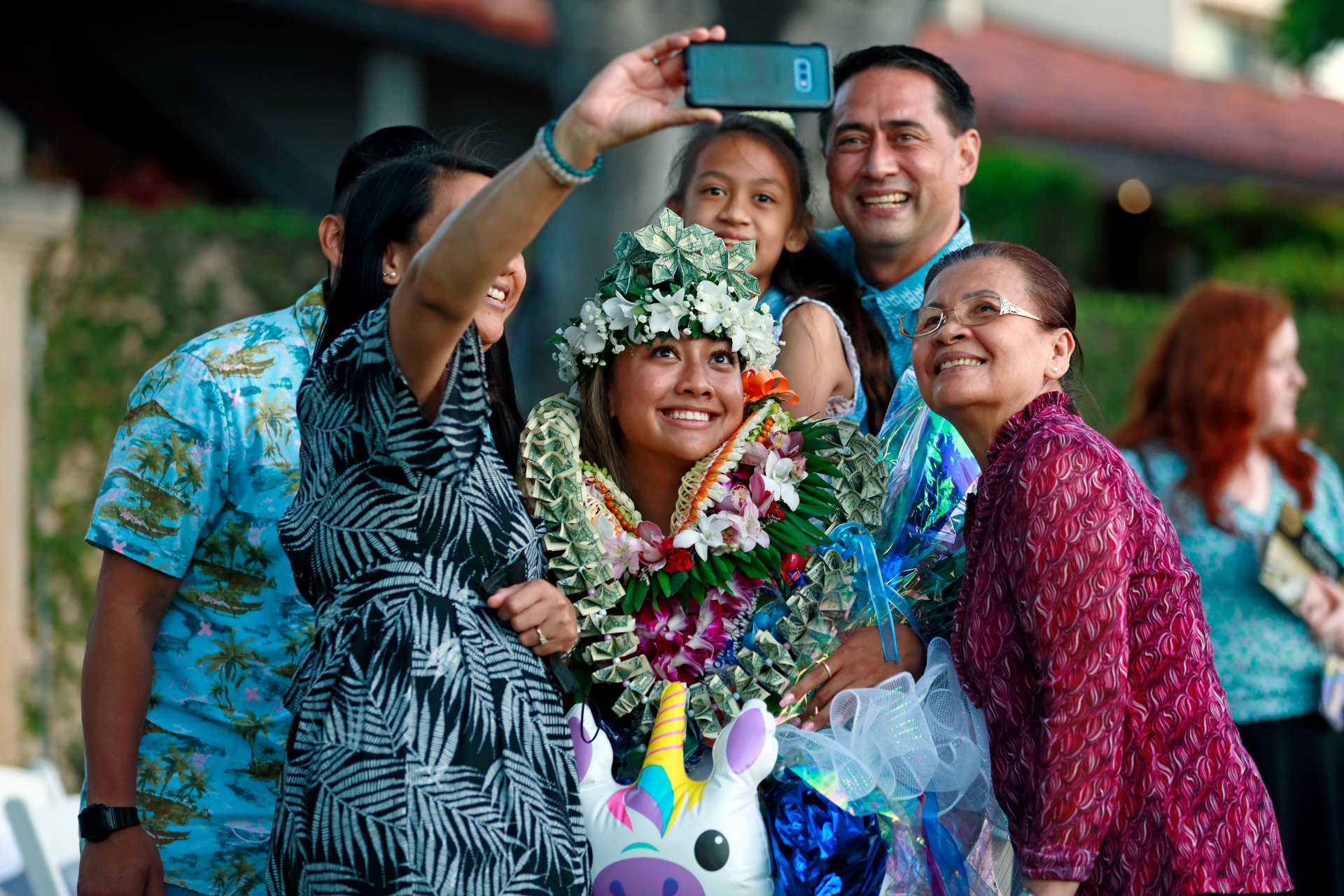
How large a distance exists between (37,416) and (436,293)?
524 cm

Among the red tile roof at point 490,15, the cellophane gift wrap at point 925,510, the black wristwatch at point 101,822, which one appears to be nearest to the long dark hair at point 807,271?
the cellophane gift wrap at point 925,510

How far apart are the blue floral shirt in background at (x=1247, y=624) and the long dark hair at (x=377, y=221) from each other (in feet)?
9.71

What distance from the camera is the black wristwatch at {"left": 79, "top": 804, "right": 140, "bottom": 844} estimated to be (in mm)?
2475

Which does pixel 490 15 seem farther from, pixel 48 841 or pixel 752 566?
pixel 752 566

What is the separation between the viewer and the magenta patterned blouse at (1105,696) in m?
2.15

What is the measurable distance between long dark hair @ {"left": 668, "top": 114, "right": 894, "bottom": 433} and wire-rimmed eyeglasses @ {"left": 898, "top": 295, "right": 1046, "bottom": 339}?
596 mm

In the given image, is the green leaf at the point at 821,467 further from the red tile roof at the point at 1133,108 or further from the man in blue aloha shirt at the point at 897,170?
the red tile roof at the point at 1133,108

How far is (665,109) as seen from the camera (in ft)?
6.11

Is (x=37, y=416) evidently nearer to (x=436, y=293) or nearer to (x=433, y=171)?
(x=433, y=171)

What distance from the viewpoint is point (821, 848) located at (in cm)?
233

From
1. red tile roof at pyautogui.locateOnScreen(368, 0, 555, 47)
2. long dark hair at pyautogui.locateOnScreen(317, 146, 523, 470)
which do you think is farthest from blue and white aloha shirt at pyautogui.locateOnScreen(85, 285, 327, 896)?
red tile roof at pyautogui.locateOnScreen(368, 0, 555, 47)

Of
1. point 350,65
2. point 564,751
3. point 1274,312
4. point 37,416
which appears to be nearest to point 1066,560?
point 564,751

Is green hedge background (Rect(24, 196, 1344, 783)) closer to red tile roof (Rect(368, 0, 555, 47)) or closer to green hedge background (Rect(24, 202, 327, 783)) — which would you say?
green hedge background (Rect(24, 202, 327, 783))

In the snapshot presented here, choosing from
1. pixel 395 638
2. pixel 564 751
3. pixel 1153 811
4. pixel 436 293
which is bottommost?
pixel 1153 811
